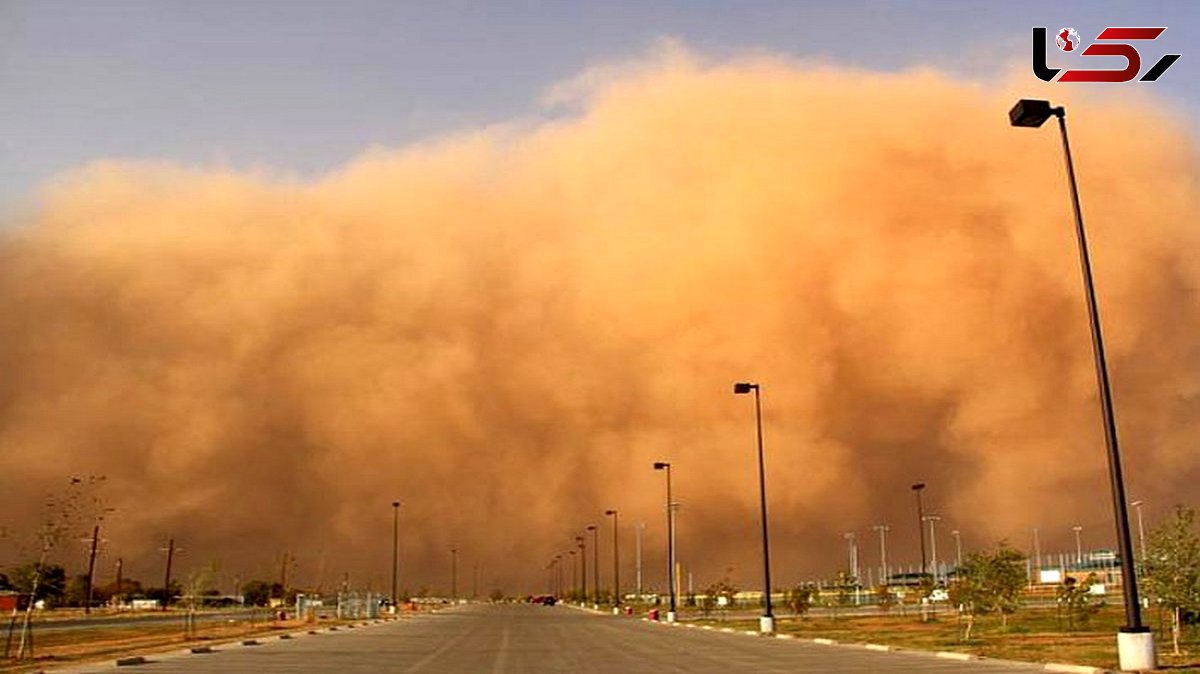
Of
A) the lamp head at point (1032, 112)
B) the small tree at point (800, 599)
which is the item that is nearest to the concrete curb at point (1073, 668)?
the lamp head at point (1032, 112)

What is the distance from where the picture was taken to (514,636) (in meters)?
43.4

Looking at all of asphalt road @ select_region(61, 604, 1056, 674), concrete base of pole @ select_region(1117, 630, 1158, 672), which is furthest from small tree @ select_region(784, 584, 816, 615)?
concrete base of pole @ select_region(1117, 630, 1158, 672)

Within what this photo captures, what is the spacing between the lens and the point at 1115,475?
21.3m

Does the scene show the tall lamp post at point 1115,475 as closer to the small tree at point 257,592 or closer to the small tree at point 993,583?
the small tree at point 993,583

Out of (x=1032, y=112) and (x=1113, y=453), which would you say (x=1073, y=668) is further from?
(x=1032, y=112)

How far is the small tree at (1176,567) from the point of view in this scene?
25453 mm

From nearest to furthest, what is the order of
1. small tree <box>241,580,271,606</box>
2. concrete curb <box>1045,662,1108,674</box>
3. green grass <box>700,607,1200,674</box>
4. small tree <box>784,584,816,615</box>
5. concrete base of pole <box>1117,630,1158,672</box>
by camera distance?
concrete base of pole <box>1117,630,1158,672</box>, concrete curb <box>1045,662,1108,674</box>, green grass <box>700,607,1200,674</box>, small tree <box>784,584,816,615</box>, small tree <box>241,580,271,606</box>

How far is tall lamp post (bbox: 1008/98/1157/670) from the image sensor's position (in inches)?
786

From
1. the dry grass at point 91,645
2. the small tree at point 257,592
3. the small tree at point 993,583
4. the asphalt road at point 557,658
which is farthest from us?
the small tree at point 257,592

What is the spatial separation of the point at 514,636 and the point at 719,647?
1263 centimetres

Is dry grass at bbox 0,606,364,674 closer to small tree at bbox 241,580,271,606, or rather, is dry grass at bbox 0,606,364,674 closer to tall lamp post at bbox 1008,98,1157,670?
tall lamp post at bbox 1008,98,1157,670

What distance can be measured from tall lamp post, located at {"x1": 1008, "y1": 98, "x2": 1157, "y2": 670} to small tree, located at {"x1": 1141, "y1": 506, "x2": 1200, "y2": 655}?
4.29 metres

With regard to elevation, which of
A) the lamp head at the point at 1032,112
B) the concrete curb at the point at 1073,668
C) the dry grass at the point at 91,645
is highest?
the lamp head at the point at 1032,112

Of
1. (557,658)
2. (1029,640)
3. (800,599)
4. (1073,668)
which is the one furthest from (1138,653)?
(800,599)
